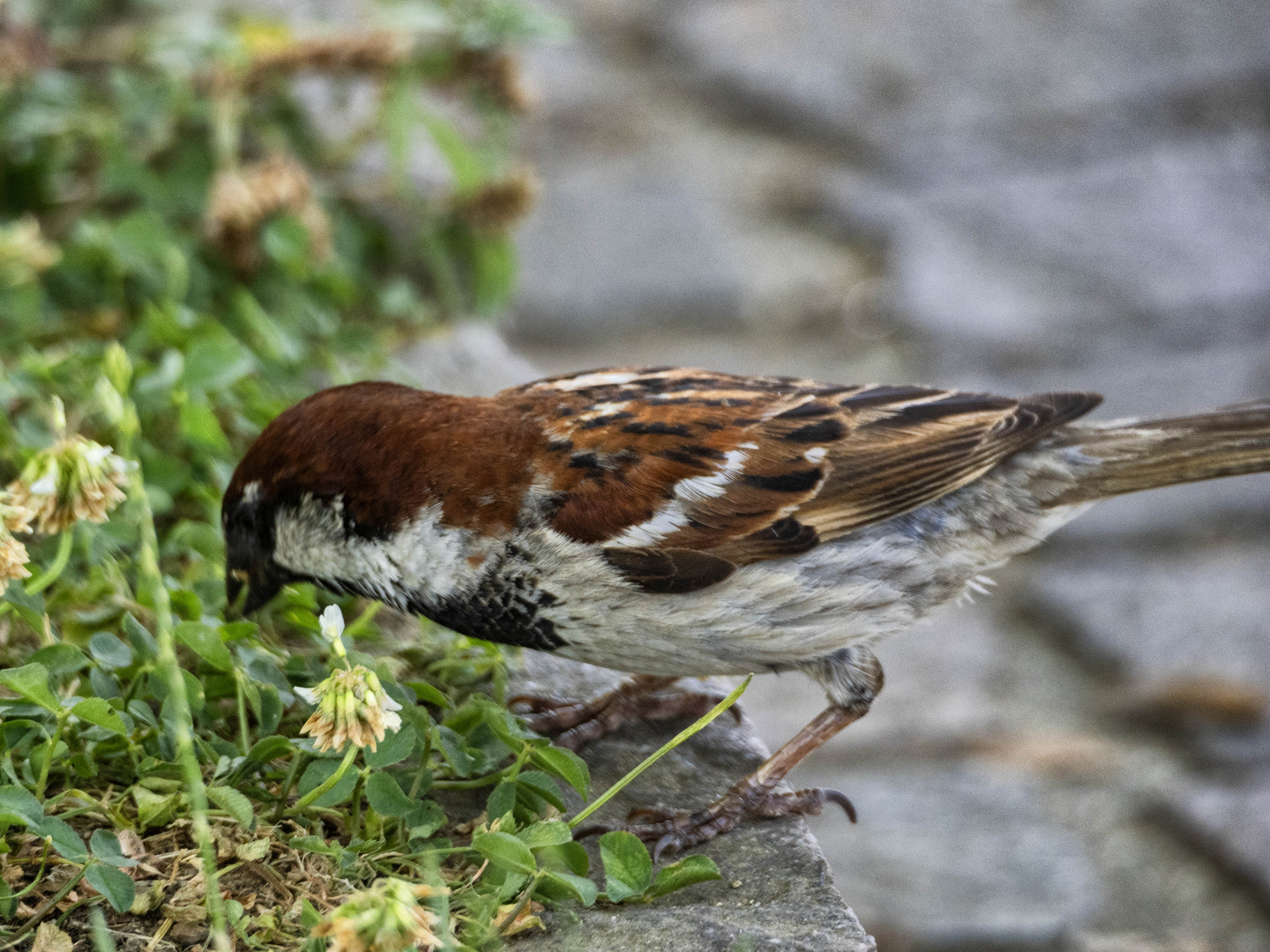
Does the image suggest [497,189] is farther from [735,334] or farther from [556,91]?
[556,91]

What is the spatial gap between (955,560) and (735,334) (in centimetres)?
200

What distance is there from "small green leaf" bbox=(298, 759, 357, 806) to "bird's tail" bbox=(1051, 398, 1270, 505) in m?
1.42

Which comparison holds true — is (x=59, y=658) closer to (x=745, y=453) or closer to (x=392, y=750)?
(x=392, y=750)

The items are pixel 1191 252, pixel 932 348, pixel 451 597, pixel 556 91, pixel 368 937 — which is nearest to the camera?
pixel 368 937

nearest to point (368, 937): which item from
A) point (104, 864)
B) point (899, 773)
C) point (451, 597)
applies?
point (104, 864)

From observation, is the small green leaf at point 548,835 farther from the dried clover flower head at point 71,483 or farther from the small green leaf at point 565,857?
the dried clover flower head at point 71,483

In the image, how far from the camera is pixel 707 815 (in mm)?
2086

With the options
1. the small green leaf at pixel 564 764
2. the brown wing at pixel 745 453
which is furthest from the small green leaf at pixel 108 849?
the brown wing at pixel 745 453

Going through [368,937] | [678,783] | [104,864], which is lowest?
[678,783]

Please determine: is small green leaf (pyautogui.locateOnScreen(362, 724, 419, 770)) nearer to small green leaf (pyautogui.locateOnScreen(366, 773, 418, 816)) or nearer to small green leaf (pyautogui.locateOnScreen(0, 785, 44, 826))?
small green leaf (pyautogui.locateOnScreen(366, 773, 418, 816))

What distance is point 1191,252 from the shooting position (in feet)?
15.5

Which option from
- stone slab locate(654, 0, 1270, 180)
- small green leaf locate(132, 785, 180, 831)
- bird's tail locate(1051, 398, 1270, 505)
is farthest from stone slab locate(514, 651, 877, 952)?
stone slab locate(654, 0, 1270, 180)

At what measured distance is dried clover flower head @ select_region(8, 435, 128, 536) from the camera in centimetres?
175

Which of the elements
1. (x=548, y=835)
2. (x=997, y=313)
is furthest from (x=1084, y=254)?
(x=548, y=835)
